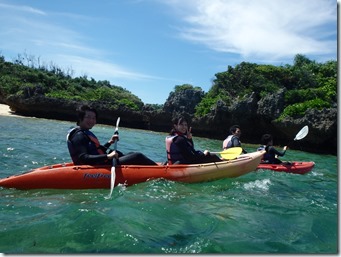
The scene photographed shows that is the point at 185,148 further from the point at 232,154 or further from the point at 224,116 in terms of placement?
the point at 224,116

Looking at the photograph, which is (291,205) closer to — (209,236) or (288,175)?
(209,236)

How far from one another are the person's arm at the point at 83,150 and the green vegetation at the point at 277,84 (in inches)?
642

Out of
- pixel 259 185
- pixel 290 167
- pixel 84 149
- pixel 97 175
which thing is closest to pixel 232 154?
pixel 259 185

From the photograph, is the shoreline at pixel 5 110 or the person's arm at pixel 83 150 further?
the shoreline at pixel 5 110

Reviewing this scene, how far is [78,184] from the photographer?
17.8ft

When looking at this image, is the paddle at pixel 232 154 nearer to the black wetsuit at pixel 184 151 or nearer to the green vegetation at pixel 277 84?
the black wetsuit at pixel 184 151

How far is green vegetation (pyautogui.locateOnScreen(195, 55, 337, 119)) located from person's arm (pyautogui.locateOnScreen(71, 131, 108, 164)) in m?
16.3

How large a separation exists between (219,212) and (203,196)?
84 cm

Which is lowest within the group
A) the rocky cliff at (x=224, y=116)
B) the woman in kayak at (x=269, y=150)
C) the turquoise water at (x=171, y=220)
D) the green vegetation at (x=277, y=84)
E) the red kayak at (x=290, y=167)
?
the turquoise water at (x=171, y=220)

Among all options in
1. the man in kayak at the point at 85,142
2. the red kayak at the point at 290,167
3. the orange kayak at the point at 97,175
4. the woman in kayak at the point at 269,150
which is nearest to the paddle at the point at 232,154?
the orange kayak at the point at 97,175

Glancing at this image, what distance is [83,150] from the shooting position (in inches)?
213

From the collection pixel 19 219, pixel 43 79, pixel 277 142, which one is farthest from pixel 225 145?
pixel 43 79

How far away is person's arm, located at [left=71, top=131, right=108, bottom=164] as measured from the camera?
5.31m

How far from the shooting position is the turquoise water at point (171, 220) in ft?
10.9
